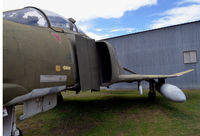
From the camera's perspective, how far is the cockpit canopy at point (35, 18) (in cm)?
254

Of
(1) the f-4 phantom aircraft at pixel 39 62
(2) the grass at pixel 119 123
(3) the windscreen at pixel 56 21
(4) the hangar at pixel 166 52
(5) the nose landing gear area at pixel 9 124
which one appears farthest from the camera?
(4) the hangar at pixel 166 52

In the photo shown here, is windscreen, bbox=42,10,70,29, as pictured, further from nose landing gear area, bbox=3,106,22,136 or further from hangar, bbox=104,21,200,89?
hangar, bbox=104,21,200,89

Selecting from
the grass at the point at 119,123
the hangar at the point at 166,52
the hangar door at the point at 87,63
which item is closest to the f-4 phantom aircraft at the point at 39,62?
the hangar door at the point at 87,63

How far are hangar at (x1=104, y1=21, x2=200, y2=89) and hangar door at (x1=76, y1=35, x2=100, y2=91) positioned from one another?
32.0ft

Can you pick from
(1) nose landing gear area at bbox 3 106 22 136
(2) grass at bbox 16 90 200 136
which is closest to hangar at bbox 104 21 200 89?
(2) grass at bbox 16 90 200 136

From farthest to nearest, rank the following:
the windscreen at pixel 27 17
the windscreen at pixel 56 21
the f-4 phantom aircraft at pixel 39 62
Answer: the windscreen at pixel 56 21
the windscreen at pixel 27 17
the f-4 phantom aircraft at pixel 39 62

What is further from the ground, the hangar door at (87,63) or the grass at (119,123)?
the hangar door at (87,63)

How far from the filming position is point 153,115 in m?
5.04

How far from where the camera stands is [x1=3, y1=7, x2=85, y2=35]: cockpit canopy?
8.35 feet

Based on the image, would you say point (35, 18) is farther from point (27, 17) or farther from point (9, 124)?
point (9, 124)

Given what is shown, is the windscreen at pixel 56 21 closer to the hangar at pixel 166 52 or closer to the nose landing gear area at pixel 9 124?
the nose landing gear area at pixel 9 124

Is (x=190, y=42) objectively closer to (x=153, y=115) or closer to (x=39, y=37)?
(x=153, y=115)

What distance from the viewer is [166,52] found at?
39.1ft

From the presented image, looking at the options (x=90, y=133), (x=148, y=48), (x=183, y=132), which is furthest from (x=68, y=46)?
(x=148, y=48)
